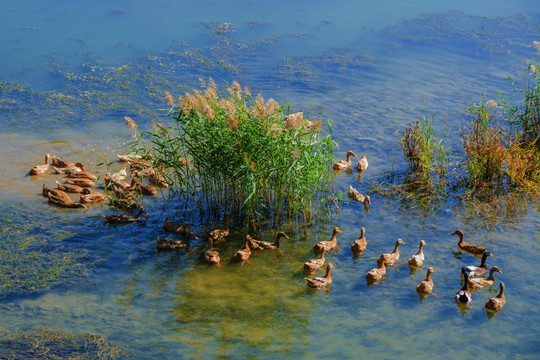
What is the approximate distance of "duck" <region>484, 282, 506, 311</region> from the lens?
10898 mm

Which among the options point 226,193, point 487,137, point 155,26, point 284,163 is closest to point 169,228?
point 226,193

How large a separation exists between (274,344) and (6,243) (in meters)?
5.72

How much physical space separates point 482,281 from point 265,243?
4.09 m

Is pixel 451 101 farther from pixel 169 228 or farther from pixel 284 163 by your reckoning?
pixel 169 228

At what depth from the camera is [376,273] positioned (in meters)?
11.5

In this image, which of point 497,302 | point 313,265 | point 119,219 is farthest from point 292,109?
point 497,302

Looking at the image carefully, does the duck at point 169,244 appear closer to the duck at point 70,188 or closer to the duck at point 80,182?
the duck at point 70,188

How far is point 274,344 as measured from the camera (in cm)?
991

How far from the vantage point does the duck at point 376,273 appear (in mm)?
11531

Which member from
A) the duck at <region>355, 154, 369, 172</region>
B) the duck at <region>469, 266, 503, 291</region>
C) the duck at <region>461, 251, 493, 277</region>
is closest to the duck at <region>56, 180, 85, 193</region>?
the duck at <region>355, 154, 369, 172</region>

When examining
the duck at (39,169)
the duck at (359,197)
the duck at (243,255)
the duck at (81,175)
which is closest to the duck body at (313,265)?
the duck at (243,255)

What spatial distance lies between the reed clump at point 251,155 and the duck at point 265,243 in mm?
486

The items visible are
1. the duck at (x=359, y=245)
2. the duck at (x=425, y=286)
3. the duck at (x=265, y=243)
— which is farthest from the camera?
the duck at (x=359, y=245)

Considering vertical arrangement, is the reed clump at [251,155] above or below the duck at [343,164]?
above
